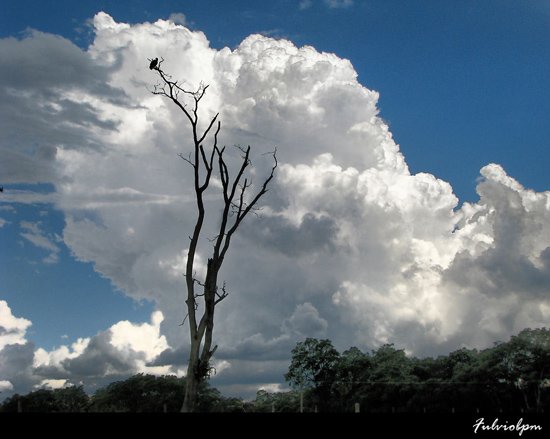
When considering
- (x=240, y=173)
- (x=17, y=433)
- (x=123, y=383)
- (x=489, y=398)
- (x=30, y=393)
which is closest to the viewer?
(x=17, y=433)

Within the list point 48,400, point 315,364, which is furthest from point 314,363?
point 48,400

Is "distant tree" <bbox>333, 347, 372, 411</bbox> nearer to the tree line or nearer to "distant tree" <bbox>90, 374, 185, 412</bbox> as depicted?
the tree line

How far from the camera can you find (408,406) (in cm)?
5666

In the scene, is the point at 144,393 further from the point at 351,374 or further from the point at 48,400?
the point at 351,374

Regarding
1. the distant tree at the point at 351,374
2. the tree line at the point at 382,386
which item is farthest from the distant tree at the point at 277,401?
the distant tree at the point at 351,374

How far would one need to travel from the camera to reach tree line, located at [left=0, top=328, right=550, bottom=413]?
54.0 metres

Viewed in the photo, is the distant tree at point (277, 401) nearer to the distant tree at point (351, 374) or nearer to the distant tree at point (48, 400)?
the distant tree at point (351, 374)

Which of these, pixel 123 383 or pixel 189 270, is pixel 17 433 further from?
pixel 123 383

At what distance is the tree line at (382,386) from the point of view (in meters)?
54.0

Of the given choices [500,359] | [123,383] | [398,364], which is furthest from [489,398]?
[123,383]

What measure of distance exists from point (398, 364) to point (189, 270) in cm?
5494

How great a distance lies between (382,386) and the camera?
6078cm

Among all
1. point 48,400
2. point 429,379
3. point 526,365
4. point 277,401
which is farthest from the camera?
point 277,401

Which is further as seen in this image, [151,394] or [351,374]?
[351,374]
